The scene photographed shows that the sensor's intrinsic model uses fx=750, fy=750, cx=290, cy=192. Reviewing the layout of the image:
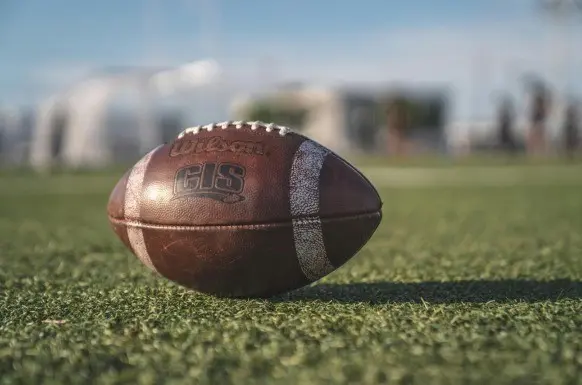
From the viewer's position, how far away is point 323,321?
2336 millimetres

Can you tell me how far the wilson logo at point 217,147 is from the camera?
8.45 ft

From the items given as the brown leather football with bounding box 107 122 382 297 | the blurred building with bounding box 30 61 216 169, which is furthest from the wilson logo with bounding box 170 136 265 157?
the blurred building with bounding box 30 61 216 169

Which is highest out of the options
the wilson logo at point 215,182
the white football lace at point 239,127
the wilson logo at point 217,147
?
the white football lace at point 239,127

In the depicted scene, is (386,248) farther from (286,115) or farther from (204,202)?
(286,115)

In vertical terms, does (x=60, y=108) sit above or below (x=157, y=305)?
above

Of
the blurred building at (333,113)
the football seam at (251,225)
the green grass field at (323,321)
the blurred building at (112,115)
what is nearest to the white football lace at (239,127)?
the football seam at (251,225)

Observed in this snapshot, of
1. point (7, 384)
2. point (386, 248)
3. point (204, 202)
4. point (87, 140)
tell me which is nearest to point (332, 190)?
point (204, 202)

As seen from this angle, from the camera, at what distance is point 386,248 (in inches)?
181

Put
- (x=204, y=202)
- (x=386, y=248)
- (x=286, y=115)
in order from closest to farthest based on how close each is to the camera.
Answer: (x=204, y=202)
(x=386, y=248)
(x=286, y=115)

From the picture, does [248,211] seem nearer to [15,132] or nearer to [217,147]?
[217,147]

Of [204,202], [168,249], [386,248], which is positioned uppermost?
[204,202]

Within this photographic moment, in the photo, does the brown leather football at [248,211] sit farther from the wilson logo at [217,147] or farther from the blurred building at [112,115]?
the blurred building at [112,115]

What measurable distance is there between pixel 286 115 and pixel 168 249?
55263 mm

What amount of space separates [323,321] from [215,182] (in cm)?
59
